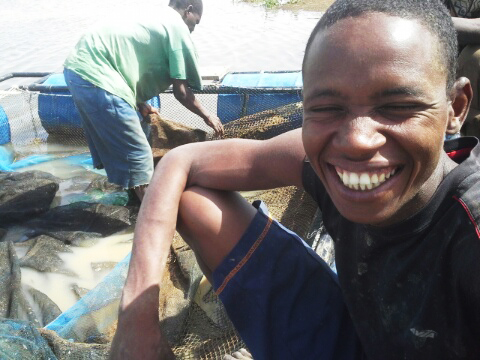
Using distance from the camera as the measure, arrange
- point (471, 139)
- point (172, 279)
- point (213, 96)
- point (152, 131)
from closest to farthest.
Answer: point (471, 139), point (172, 279), point (152, 131), point (213, 96)

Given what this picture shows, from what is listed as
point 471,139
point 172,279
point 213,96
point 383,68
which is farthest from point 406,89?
point 213,96

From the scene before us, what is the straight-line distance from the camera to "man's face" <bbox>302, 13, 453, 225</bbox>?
1174 mm

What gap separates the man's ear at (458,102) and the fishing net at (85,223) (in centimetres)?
128

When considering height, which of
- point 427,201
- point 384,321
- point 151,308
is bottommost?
point 151,308

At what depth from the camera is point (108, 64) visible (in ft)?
13.0

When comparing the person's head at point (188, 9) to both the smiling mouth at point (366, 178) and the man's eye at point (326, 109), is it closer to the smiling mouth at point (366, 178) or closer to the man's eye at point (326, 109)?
the man's eye at point (326, 109)

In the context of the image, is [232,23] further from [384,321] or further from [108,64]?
[384,321]

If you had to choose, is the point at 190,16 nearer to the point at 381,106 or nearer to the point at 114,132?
the point at 114,132

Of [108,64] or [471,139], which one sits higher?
[471,139]

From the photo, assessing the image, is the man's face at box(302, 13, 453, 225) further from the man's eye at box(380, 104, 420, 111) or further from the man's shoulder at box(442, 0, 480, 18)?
the man's shoulder at box(442, 0, 480, 18)

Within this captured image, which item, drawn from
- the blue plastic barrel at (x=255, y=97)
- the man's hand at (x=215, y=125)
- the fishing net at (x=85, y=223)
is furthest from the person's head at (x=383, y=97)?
the blue plastic barrel at (x=255, y=97)

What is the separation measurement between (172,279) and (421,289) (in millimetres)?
1872

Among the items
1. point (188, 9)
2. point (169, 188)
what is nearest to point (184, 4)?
Result: point (188, 9)

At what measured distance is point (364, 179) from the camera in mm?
1237
